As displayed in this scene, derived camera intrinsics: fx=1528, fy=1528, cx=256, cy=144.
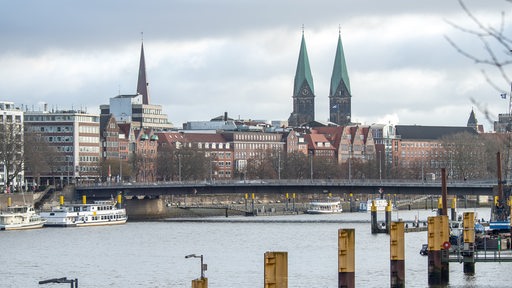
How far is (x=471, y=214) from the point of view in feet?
214

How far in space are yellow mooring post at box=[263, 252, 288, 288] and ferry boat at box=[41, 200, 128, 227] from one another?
89.7 m

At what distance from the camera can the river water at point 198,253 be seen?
2603 inches

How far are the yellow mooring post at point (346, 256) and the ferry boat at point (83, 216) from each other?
79.0 metres

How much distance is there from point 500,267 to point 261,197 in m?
114

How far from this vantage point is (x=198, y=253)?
8469cm

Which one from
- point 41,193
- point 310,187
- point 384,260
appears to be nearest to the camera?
point 384,260

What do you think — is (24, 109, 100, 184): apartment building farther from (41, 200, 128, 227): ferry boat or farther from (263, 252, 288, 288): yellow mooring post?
(263, 252, 288, 288): yellow mooring post

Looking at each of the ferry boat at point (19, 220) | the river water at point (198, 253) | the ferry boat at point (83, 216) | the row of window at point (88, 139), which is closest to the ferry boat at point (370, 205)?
the row of window at point (88, 139)

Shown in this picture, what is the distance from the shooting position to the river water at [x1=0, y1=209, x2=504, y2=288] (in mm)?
66125

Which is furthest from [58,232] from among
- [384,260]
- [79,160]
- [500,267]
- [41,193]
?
[79,160]

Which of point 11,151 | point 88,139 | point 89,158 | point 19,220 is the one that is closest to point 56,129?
point 88,139

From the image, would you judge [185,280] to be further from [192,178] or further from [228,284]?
[192,178]

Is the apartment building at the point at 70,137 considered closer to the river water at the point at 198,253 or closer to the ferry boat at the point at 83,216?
the ferry boat at the point at 83,216

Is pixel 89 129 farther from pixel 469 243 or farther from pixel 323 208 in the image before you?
pixel 469 243
